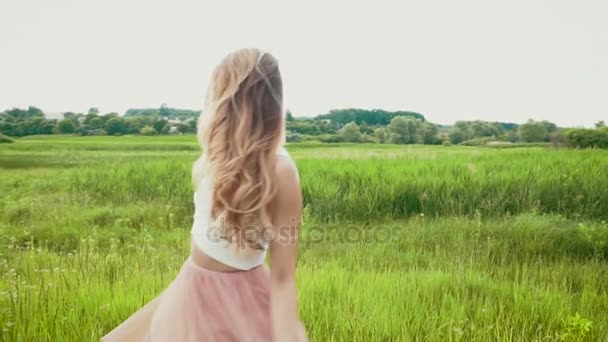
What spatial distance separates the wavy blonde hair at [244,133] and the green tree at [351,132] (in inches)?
145

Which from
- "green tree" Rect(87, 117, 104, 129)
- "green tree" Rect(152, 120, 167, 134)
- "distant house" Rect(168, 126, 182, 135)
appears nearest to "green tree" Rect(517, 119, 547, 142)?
"distant house" Rect(168, 126, 182, 135)

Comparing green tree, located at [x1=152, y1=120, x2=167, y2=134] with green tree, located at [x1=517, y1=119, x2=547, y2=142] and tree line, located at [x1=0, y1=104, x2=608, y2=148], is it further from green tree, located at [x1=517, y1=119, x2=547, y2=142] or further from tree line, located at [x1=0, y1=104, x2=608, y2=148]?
green tree, located at [x1=517, y1=119, x2=547, y2=142]

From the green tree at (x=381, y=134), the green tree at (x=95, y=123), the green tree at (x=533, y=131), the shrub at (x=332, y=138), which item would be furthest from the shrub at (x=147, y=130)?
the green tree at (x=533, y=131)

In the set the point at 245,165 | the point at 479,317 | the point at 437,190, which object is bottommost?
the point at 479,317

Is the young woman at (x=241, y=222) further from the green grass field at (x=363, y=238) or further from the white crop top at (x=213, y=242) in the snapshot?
the green grass field at (x=363, y=238)

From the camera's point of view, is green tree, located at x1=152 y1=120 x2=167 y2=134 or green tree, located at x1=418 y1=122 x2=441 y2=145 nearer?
green tree, located at x1=152 y1=120 x2=167 y2=134

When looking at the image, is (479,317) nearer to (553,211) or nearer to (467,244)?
(467,244)

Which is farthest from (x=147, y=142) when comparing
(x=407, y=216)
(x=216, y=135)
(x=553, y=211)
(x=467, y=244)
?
(x=216, y=135)

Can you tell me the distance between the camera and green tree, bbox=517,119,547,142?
17.1 ft

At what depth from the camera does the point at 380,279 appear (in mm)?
2699

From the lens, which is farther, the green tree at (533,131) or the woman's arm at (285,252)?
the green tree at (533,131)

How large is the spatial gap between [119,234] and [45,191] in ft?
3.34

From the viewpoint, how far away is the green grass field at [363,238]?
7.72 ft

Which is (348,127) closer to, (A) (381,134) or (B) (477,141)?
(A) (381,134)
